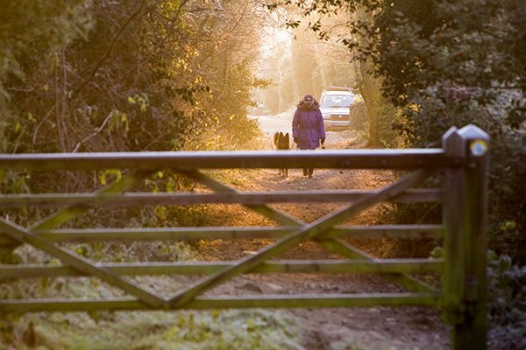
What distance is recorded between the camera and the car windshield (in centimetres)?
4470

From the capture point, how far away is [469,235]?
15.7 ft

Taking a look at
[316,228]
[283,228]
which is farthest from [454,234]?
[283,228]

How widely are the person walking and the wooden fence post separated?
1537 centimetres

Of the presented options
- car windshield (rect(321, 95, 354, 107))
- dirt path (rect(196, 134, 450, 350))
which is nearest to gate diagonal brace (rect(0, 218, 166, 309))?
dirt path (rect(196, 134, 450, 350))

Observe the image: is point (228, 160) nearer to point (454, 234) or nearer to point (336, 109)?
point (454, 234)

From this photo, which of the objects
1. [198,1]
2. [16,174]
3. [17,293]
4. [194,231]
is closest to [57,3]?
[16,174]

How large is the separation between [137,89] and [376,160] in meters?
7.95

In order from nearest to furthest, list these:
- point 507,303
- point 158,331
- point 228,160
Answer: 1. point 228,160
2. point 158,331
3. point 507,303

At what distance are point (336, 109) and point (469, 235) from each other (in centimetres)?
3942

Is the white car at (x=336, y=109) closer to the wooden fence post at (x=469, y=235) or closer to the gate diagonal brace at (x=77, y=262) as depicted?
the wooden fence post at (x=469, y=235)

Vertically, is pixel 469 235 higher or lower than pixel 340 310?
higher

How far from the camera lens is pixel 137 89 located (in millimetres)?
12266

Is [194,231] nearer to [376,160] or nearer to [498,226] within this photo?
[376,160]

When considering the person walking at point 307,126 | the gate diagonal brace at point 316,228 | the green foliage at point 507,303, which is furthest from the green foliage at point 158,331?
the person walking at point 307,126
